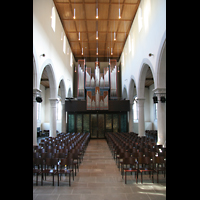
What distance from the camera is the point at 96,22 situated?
1828cm

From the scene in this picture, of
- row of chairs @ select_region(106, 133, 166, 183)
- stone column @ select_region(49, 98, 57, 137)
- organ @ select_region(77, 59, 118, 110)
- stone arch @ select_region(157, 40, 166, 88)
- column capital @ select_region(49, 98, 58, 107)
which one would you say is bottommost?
row of chairs @ select_region(106, 133, 166, 183)

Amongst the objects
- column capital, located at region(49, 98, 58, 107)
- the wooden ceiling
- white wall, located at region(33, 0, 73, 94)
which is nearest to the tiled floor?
white wall, located at region(33, 0, 73, 94)

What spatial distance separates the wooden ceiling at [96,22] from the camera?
15.4 meters

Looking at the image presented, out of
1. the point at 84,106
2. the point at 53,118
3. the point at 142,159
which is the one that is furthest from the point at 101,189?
the point at 84,106

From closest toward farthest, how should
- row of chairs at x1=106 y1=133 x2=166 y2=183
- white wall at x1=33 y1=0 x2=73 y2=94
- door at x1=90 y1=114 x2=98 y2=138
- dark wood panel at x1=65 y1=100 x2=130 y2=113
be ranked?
row of chairs at x1=106 y1=133 x2=166 y2=183, white wall at x1=33 y1=0 x2=73 y2=94, dark wood panel at x1=65 y1=100 x2=130 y2=113, door at x1=90 y1=114 x2=98 y2=138

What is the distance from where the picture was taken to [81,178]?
6.90 meters

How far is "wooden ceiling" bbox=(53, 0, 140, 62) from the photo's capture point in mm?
15445

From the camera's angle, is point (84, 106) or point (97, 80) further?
point (97, 80)

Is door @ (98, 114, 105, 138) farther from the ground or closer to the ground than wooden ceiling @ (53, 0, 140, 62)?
closer to the ground

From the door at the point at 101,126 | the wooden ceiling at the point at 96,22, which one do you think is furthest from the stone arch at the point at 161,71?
the door at the point at 101,126

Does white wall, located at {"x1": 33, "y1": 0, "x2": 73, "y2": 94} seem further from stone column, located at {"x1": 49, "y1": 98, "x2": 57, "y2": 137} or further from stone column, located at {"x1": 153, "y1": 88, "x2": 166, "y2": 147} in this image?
stone column, located at {"x1": 153, "y1": 88, "x2": 166, "y2": 147}

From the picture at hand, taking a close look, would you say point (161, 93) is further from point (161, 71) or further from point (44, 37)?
point (44, 37)

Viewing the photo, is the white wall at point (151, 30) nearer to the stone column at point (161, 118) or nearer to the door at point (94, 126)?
the stone column at point (161, 118)
